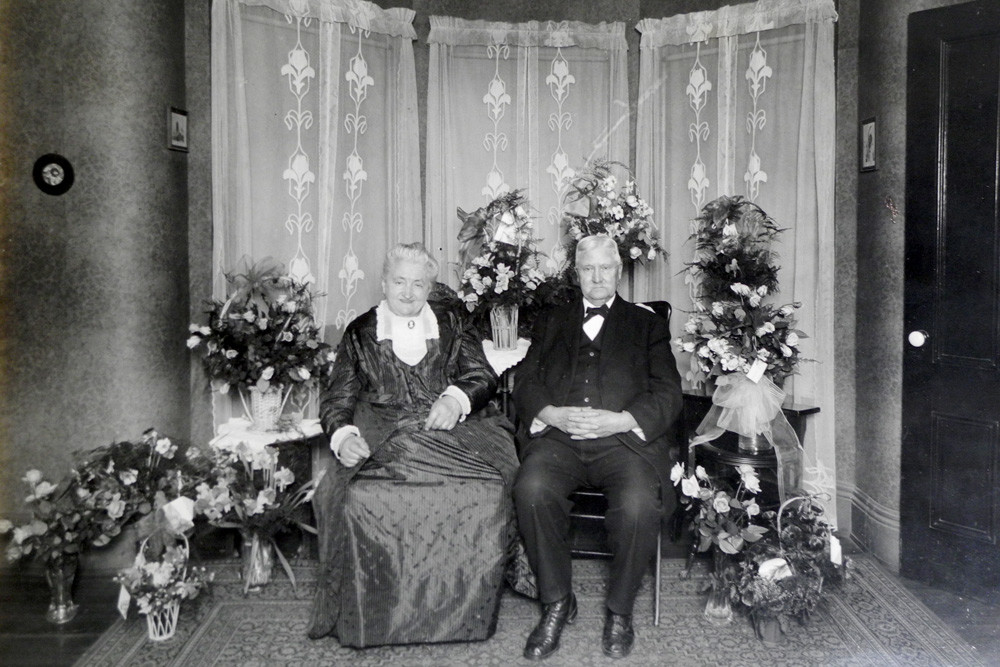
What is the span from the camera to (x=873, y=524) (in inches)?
142

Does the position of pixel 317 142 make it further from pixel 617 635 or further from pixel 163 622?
pixel 617 635

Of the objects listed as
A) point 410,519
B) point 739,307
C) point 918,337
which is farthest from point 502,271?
point 918,337

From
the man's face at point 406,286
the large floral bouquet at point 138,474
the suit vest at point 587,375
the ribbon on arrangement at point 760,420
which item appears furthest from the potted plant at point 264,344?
the ribbon on arrangement at point 760,420

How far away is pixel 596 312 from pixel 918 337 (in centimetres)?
148

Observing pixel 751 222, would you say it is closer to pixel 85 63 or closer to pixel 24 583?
pixel 85 63

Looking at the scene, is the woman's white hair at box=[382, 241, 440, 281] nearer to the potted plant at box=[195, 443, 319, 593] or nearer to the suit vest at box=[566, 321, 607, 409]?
the suit vest at box=[566, 321, 607, 409]

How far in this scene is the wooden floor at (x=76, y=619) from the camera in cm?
265

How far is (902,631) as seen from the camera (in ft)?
9.20

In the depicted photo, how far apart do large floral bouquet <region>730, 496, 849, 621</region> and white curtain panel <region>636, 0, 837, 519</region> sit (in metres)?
0.99

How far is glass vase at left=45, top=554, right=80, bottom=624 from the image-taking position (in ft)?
9.44

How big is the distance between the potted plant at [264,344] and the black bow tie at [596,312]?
1.31 meters

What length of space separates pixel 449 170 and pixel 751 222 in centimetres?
179

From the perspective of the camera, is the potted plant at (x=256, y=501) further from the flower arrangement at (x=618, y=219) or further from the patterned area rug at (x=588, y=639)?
the flower arrangement at (x=618, y=219)

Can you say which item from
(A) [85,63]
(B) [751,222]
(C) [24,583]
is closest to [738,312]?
(B) [751,222]
